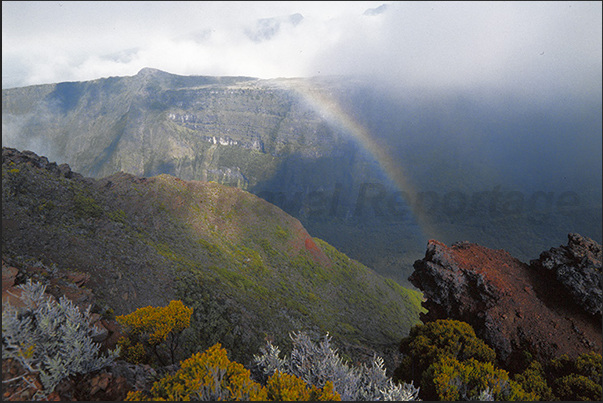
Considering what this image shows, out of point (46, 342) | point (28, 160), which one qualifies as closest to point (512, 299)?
point (46, 342)

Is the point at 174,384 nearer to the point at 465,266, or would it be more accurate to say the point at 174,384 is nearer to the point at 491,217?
the point at 465,266

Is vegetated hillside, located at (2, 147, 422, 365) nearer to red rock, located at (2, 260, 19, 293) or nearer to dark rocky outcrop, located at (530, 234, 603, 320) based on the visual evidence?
red rock, located at (2, 260, 19, 293)

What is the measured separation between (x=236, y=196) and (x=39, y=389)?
5590cm

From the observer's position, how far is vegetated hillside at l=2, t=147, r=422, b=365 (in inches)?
918

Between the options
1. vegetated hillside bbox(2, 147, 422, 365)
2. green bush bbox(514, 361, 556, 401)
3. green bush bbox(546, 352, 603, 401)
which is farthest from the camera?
vegetated hillside bbox(2, 147, 422, 365)

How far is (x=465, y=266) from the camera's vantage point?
88.5ft

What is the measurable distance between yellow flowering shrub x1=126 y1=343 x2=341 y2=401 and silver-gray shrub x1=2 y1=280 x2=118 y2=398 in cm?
260

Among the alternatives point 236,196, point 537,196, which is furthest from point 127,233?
point 537,196

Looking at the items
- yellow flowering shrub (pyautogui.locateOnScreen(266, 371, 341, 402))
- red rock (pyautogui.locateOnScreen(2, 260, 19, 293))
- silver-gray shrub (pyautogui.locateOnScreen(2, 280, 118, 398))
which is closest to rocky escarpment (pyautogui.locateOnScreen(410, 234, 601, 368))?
yellow flowering shrub (pyautogui.locateOnScreen(266, 371, 341, 402))

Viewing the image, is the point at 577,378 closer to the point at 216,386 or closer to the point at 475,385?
the point at 475,385

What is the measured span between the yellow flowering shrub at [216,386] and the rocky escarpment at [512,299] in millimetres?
19725

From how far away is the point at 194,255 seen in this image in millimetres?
38562

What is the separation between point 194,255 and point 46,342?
29.4m

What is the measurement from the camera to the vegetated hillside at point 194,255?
Answer: 2331 cm
